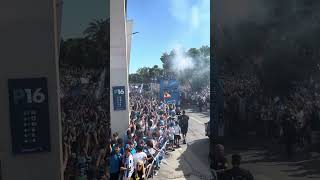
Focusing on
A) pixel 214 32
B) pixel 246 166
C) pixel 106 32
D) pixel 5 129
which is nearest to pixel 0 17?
pixel 5 129

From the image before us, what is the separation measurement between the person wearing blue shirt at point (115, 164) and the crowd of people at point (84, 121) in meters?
1.21

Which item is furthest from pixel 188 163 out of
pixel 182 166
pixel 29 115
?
pixel 29 115

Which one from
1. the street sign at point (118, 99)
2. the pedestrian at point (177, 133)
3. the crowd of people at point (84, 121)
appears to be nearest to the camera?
the crowd of people at point (84, 121)

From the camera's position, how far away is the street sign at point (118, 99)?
1426cm

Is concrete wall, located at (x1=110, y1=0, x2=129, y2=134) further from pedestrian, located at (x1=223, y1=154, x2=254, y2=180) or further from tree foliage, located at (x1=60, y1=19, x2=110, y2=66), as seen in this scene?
pedestrian, located at (x1=223, y1=154, x2=254, y2=180)

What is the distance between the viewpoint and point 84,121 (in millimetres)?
7047

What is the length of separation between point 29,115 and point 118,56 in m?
9.74

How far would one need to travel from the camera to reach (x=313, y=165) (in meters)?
4.79

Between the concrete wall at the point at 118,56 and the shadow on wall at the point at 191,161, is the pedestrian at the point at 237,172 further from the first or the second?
the concrete wall at the point at 118,56

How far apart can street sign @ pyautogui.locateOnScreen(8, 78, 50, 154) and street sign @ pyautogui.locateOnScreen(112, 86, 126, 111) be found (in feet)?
28.3

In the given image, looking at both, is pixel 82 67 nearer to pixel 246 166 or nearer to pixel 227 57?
pixel 227 57

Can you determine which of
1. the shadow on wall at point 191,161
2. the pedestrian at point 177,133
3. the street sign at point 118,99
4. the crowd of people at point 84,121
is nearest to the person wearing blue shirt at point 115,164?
the crowd of people at point 84,121

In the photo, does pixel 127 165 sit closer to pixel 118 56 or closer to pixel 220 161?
pixel 220 161

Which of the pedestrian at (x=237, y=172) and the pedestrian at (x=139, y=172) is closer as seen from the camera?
the pedestrian at (x=237, y=172)
